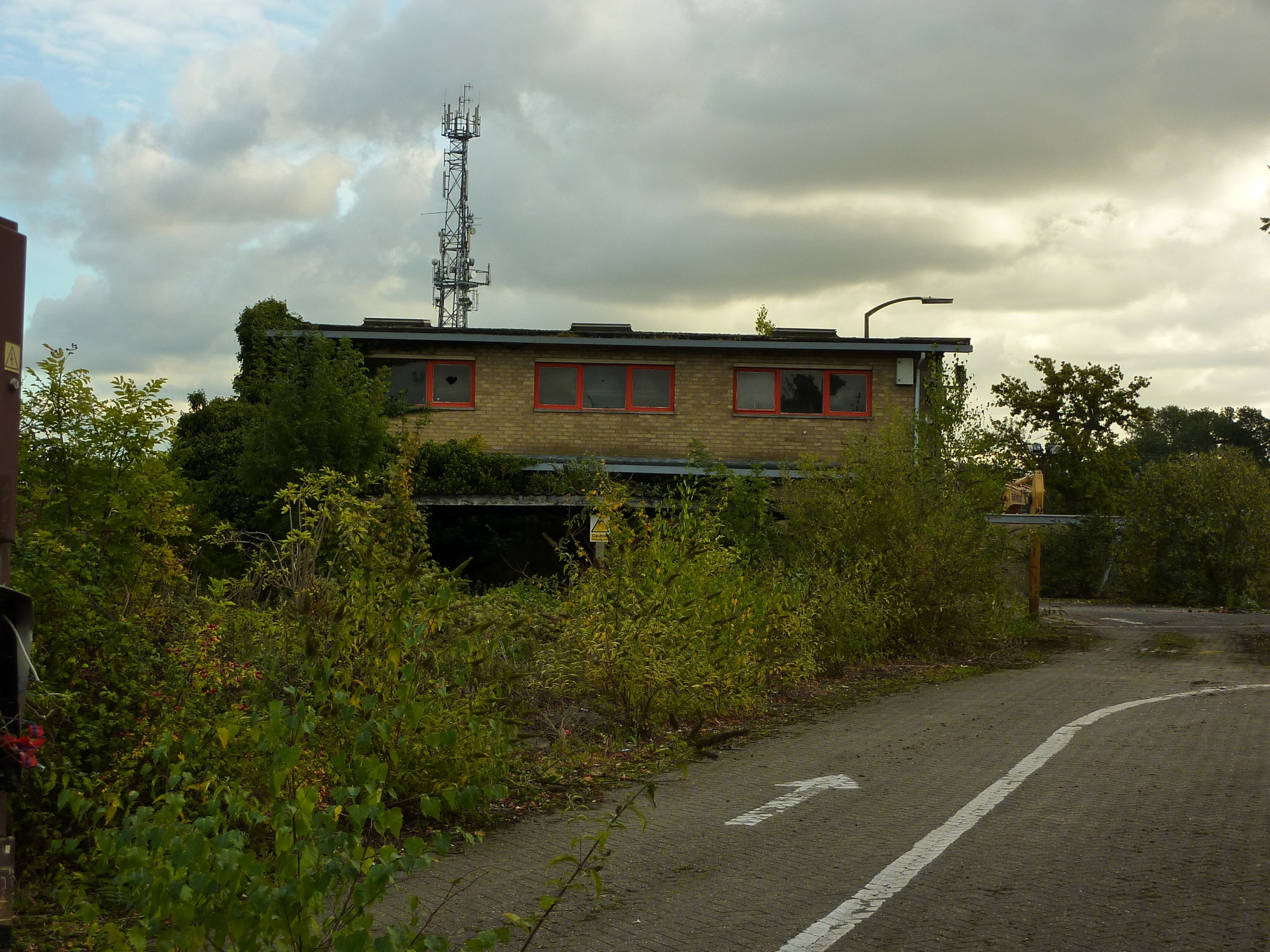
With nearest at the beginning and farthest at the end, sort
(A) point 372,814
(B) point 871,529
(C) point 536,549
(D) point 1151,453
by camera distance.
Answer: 1. (A) point 372,814
2. (B) point 871,529
3. (C) point 536,549
4. (D) point 1151,453

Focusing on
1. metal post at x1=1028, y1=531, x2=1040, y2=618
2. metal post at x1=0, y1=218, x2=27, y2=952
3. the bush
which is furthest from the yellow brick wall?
metal post at x1=0, y1=218, x2=27, y2=952

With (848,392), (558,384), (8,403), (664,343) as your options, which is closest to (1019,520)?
(848,392)

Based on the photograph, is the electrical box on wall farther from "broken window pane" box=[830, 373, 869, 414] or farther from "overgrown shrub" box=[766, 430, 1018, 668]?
"overgrown shrub" box=[766, 430, 1018, 668]

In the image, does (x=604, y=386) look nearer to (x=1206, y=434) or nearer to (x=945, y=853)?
(x=945, y=853)

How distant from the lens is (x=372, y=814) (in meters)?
3.91

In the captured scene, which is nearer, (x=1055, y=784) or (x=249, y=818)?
(x=249, y=818)

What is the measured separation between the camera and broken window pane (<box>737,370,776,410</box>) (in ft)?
99.7

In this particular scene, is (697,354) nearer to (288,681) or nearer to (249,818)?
(288,681)

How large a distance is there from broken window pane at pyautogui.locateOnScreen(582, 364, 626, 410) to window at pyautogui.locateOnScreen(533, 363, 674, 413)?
1cm

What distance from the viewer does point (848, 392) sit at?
99.4 feet

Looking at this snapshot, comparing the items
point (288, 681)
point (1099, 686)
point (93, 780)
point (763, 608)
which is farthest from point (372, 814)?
point (1099, 686)

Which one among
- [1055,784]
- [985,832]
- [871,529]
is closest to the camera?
[985,832]

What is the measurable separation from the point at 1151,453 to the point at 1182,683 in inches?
3688

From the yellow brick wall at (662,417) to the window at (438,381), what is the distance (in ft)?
0.91
